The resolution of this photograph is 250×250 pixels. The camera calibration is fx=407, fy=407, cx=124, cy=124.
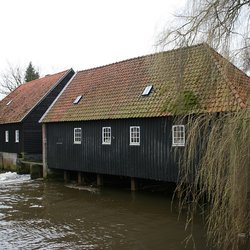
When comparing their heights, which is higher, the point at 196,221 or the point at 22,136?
the point at 22,136

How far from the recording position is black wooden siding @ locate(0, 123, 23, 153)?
2798 cm

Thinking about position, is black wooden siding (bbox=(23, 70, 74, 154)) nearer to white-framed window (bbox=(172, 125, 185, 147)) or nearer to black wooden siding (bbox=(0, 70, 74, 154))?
black wooden siding (bbox=(0, 70, 74, 154))

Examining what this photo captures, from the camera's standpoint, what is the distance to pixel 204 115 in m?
8.02

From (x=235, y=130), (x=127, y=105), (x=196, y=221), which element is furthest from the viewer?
(x=127, y=105)

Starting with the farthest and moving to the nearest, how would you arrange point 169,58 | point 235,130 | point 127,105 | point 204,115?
point 127,105 < point 169,58 < point 204,115 < point 235,130

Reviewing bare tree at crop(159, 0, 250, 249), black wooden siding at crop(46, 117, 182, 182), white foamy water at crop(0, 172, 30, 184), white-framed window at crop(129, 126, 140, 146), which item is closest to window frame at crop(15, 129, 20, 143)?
white foamy water at crop(0, 172, 30, 184)

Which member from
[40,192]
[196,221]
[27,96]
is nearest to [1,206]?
[40,192]

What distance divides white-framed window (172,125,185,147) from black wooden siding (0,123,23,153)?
15.4 meters

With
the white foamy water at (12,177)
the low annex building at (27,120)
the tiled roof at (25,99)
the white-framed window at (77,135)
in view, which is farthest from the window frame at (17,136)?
the white-framed window at (77,135)

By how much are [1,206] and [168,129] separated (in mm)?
7086

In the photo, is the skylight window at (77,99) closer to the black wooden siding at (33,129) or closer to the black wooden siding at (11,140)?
the black wooden siding at (33,129)

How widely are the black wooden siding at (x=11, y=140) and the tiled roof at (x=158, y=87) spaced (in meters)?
5.78

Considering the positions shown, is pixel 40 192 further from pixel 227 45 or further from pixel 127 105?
pixel 227 45

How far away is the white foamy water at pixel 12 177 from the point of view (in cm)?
2359
